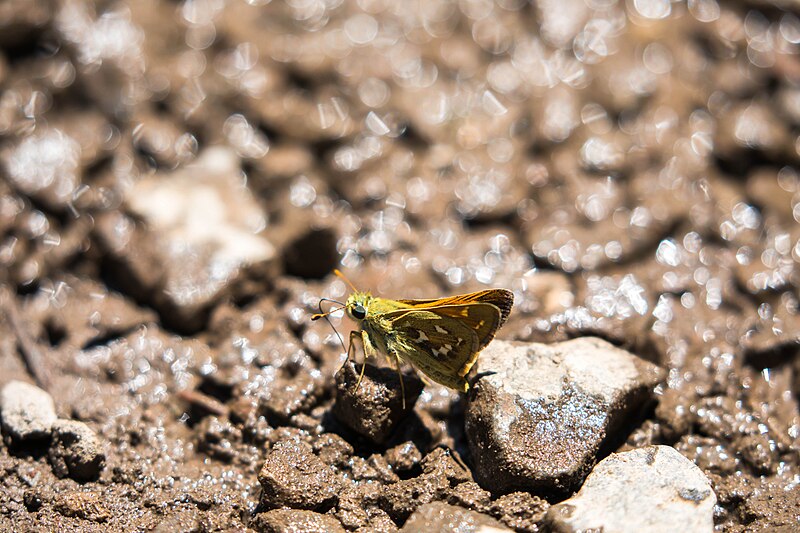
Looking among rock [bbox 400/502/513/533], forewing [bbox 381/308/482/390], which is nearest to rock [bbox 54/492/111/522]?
rock [bbox 400/502/513/533]

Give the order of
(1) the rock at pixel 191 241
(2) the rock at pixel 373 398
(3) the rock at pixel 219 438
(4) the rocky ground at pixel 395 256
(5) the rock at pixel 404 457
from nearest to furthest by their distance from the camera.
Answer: (4) the rocky ground at pixel 395 256
(2) the rock at pixel 373 398
(5) the rock at pixel 404 457
(3) the rock at pixel 219 438
(1) the rock at pixel 191 241

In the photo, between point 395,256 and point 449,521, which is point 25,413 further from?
point 395,256

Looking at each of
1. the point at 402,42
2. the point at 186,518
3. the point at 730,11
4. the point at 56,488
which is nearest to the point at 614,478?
the point at 186,518

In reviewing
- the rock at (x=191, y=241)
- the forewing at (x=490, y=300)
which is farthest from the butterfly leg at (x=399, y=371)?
the rock at (x=191, y=241)

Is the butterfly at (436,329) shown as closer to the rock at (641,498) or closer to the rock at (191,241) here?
the rock at (641,498)

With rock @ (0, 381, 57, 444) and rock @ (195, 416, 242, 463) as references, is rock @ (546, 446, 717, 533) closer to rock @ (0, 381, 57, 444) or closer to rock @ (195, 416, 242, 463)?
rock @ (195, 416, 242, 463)
